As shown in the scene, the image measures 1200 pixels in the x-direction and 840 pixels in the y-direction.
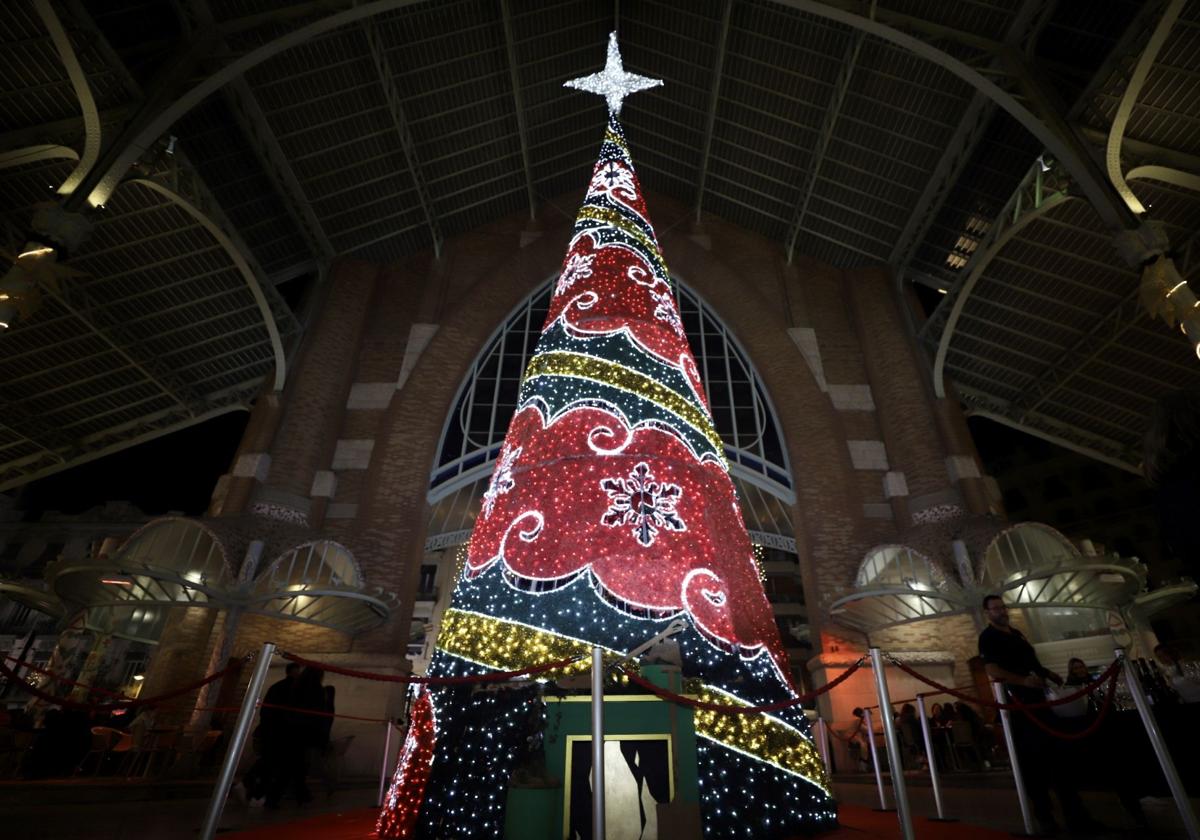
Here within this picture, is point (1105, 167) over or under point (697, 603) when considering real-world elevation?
over

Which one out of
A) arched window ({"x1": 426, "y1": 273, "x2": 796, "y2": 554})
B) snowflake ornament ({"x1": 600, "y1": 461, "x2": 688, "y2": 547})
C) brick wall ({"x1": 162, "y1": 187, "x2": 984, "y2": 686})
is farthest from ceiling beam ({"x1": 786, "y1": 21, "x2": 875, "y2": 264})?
snowflake ornament ({"x1": 600, "y1": 461, "x2": 688, "y2": 547})

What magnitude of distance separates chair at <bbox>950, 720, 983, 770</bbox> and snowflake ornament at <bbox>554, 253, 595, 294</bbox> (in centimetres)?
924

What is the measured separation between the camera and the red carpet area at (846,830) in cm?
368

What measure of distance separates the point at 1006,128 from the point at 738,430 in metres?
8.66

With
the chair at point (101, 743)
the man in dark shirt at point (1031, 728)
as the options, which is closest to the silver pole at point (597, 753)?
the man in dark shirt at point (1031, 728)

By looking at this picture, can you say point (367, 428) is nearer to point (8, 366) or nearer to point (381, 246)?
point (381, 246)

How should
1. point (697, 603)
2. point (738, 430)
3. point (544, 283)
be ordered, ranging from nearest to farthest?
point (697, 603)
point (738, 430)
point (544, 283)

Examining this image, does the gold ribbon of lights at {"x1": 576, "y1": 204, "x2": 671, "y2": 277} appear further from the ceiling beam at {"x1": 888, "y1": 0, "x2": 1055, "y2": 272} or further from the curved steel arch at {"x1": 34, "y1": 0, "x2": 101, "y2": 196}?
the ceiling beam at {"x1": 888, "y1": 0, "x2": 1055, "y2": 272}

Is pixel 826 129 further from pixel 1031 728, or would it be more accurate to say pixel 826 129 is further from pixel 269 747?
pixel 269 747

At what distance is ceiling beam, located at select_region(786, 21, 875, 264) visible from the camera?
42.4ft

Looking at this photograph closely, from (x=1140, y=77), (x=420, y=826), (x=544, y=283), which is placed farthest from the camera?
(x=544, y=283)

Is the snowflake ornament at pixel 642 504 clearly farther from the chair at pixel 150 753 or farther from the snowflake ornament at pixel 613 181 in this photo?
the chair at pixel 150 753

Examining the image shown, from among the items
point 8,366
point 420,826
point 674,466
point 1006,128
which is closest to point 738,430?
point 1006,128

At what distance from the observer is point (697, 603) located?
3.46 metres
